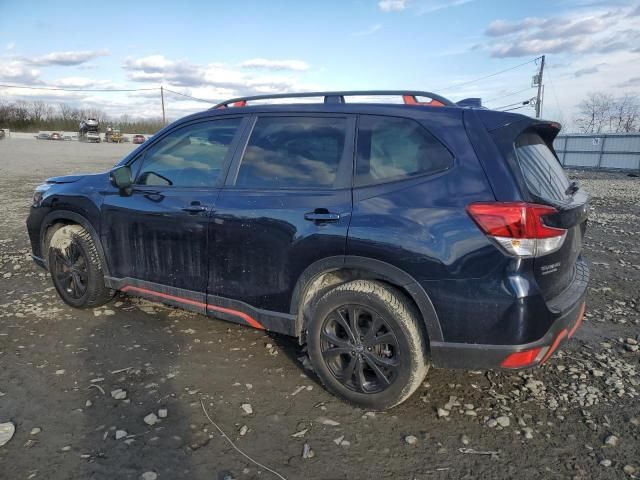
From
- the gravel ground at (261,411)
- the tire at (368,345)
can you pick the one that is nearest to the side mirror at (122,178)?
the gravel ground at (261,411)

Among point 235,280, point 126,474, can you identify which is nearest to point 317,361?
point 235,280

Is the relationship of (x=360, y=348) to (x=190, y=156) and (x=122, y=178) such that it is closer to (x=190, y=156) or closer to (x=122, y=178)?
(x=190, y=156)

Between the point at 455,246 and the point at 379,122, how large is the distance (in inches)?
36.7

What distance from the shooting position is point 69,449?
2490mm

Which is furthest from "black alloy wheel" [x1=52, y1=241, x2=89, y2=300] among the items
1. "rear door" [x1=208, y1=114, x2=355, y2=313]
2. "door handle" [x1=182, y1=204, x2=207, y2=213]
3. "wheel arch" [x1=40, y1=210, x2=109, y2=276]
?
"rear door" [x1=208, y1=114, x2=355, y2=313]

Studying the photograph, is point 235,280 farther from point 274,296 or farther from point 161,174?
point 161,174

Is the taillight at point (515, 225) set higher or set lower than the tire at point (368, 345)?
higher

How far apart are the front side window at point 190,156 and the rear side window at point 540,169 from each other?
6.42ft

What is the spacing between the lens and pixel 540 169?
283 centimetres

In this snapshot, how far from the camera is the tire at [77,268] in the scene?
416cm

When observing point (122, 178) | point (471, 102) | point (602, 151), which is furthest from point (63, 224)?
point (602, 151)

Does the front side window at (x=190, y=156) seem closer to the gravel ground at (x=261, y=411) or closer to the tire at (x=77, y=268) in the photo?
the tire at (x=77, y=268)

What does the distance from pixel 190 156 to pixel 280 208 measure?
1.08m

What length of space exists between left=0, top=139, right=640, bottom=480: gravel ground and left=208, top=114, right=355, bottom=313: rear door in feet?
1.99
